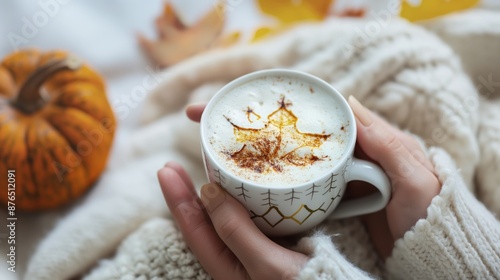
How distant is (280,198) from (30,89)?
494mm

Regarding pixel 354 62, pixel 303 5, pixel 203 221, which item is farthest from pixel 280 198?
pixel 303 5

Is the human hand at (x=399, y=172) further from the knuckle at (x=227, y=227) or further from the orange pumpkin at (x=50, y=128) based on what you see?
the orange pumpkin at (x=50, y=128)

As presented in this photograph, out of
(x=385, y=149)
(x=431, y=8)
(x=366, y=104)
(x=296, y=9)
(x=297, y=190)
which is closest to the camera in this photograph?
(x=297, y=190)

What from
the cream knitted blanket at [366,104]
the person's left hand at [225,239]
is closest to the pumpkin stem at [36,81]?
the cream knitted blanket at [366,104]

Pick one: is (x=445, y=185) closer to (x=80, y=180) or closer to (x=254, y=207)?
(x=254, y=207)

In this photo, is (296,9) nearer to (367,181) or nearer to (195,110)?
(195,110)

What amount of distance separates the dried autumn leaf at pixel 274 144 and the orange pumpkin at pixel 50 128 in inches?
14.6

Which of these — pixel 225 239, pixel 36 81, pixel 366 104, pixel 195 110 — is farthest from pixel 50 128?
pixel 366 104

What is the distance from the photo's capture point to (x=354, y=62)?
A: 2.72 feet

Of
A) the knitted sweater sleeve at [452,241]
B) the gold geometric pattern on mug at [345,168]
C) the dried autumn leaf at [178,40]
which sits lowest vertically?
the knitted sweater sleeve at [452,241]

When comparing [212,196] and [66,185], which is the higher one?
[212,196]

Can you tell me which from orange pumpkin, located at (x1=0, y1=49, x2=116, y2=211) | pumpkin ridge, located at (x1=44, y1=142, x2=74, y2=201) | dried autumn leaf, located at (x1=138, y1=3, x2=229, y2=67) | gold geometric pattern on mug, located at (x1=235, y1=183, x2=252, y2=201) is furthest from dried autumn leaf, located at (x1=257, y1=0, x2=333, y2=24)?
gold geometric pattern on mug, located at (x1=235, y1=183, x2=252, y2=201)

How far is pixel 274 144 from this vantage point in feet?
1.90

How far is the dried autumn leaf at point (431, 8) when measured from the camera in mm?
935
